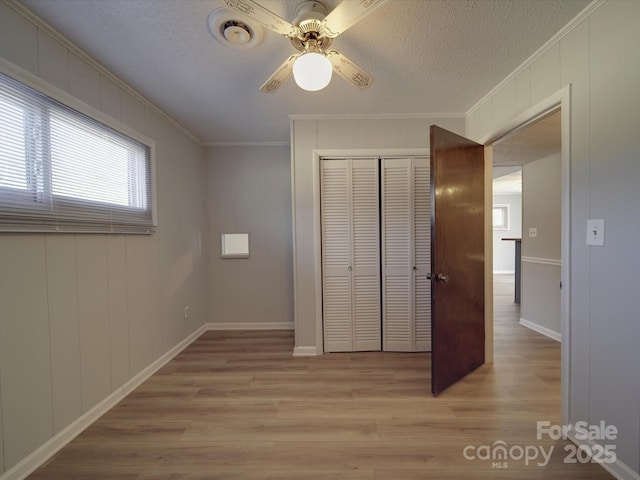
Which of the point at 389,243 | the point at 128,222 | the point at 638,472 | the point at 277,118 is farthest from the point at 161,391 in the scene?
the point at 638,472

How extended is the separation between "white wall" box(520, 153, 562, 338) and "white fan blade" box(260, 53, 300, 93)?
3351mm

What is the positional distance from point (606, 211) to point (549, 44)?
1.08m

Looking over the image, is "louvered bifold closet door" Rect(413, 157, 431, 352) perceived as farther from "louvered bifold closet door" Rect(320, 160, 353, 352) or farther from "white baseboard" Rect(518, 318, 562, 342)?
"white baseboard" Rect(518, 318, 562, 342)

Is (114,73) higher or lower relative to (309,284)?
higher

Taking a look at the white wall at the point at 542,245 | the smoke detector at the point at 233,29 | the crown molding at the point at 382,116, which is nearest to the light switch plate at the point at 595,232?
the crown molding at the point at 382,116

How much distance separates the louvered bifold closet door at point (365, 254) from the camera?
2.60 meters

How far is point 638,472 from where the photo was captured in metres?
1.18

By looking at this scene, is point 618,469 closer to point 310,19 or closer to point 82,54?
point 310,19

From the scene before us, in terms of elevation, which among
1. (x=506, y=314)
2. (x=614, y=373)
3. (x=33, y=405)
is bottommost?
(x=506, y=314)

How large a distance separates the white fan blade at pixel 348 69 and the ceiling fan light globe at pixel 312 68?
0.16 metres

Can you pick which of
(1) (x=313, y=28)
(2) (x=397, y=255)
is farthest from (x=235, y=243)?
(1) (x=313, y=28)

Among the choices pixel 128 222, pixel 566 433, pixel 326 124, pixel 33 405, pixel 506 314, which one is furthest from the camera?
pixel 506 314

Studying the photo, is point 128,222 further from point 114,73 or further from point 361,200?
point 361,200

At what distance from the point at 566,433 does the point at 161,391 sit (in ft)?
9.01
